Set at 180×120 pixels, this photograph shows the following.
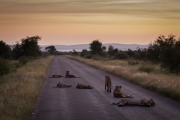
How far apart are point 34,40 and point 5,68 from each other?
5931cm

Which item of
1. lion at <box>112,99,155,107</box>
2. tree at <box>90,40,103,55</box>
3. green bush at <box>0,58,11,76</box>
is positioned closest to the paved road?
lion at <box>112,99,155,107</box>

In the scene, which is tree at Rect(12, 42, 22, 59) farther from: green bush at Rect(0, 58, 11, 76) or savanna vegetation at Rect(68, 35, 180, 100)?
green bush at Rect(0, 58, 11, 76)

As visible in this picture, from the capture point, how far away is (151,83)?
20.2m

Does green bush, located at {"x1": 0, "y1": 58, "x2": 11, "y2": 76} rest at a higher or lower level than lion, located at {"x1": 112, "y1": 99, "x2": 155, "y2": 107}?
higher

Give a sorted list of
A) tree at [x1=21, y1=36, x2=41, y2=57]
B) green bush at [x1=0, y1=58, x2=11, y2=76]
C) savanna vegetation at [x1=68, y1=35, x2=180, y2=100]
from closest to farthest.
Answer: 1. savanna vegetation at [x1=68, y1=35, x2=180, y2=100]
2. green bush at [x1=0, y1=58, x2=11, y2=76]
3. tree at [x1=21, y1=36, x2=41, y2=57]

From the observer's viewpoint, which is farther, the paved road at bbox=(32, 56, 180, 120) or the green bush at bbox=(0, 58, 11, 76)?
the green bush at bbox=(0, 58, 11, 76)

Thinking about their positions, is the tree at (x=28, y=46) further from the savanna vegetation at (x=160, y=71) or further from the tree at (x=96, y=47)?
the savanna vegetation at (x=160, y=71)

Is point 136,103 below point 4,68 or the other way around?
below

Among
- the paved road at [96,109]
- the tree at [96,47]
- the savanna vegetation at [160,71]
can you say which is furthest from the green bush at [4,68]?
the tree at [96,47]

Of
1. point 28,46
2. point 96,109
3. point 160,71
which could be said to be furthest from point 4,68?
point 28,46

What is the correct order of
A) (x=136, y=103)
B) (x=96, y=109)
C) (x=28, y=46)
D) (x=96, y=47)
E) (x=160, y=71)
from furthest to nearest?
(x=96, y=47) → (x=28, y=46) → (x=160, y=71) → (x=136, y=103) → (x=96, y=109)

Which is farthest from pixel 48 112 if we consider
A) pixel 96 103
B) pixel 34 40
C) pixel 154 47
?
pixel 34 40

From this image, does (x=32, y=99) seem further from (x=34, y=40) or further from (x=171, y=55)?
Answer: (x=34, y=40)

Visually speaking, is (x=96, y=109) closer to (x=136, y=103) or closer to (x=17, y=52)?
(x=136, y=103)
